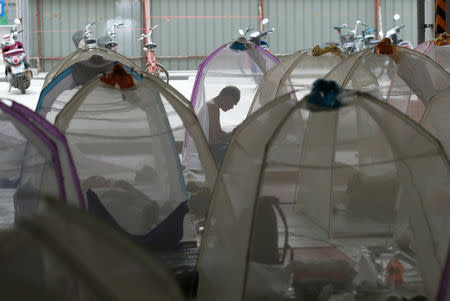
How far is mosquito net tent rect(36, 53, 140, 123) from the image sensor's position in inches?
135

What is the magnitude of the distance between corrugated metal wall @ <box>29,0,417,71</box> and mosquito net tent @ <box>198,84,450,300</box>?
7013mm

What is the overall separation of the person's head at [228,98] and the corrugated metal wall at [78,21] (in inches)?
176

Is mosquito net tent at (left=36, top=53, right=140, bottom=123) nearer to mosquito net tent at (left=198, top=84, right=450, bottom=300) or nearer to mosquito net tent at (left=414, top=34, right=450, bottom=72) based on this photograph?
mosquito net tent at (left=198, top=84, right=450, bottom=300)

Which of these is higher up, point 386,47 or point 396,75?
point 386,47

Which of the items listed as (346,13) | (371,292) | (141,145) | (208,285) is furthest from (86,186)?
(346,13)

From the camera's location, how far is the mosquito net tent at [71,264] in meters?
0.93

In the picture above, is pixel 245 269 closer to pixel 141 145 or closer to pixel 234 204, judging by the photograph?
pixel 234 204

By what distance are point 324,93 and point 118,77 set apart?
1.01 metres

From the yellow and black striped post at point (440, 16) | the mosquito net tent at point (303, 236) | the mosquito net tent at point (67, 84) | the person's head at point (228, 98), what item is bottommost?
the mosquito net tent at point (303, 236)

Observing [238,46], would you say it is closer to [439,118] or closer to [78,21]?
[439,118]

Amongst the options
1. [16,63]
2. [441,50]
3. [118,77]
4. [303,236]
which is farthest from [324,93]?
[16,63]

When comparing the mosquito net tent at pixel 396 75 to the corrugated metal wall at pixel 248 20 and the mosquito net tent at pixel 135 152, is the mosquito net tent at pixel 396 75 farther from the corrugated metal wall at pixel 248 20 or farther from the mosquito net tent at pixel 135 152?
the corrugated metal wall at pixel 248 20

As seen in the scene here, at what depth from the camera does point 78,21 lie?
8953mm

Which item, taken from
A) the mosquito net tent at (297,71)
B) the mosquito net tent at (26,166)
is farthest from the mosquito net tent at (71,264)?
the mosquito net tent at (297,71)
